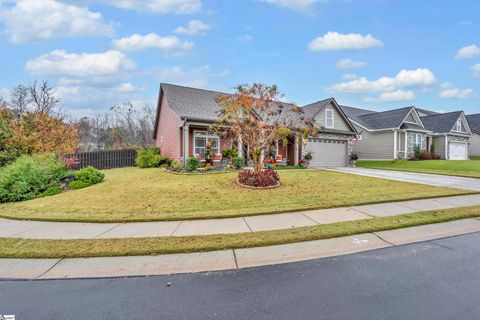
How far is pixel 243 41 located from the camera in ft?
52.1

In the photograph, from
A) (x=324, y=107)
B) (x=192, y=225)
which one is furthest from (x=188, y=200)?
(x=324, y=107)

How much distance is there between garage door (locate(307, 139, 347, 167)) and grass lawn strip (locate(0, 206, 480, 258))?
14568mm

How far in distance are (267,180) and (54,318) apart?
25.5 feet

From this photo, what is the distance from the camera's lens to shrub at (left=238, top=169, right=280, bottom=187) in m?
9.45

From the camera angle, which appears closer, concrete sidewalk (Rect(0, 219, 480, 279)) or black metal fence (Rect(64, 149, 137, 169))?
concrete sidewalk (Rect(0, 219, 480, 279))

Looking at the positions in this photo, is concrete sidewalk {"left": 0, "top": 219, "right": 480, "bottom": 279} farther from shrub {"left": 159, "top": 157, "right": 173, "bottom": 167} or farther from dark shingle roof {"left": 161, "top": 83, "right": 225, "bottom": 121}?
shrub {"left": 159, "top": 157, "right": 173, "bottom": 167}

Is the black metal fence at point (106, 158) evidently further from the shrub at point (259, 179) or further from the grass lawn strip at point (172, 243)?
the grass lawn strip at point (172, 243)

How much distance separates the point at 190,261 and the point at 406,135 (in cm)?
2639

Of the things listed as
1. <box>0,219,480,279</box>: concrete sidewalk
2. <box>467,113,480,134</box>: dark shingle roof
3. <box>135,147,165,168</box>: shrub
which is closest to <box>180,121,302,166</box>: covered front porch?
<box>135,147,165,168</box>: shrub

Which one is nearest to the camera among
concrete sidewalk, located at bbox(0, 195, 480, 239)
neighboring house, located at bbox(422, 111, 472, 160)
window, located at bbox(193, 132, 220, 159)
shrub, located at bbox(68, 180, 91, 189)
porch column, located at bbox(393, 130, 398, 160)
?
concrete sidewalk, located at bbox(0, 195, 480, 239)

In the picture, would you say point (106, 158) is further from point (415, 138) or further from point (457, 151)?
point (457, 151)

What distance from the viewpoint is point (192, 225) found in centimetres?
527

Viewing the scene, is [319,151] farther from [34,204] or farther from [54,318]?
[54,318]

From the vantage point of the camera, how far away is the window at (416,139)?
23875mm
